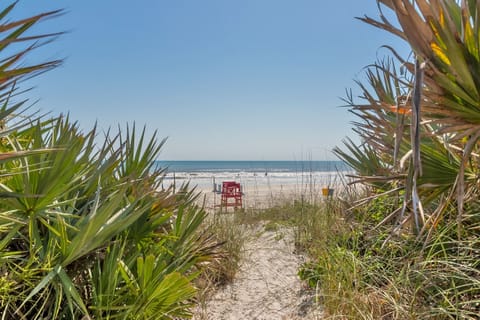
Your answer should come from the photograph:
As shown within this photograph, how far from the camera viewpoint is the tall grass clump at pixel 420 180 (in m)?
1.36

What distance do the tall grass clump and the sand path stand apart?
312 mm

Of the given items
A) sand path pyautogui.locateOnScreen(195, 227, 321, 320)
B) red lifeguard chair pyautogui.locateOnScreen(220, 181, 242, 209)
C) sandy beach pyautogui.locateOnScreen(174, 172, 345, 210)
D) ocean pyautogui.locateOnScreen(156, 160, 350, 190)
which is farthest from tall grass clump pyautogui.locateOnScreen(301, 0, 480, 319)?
red lifeguard chair pyautogui.locateOnScreen(220, 181, 242, 209)

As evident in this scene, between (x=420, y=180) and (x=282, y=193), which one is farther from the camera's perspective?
(x=282, y=193)

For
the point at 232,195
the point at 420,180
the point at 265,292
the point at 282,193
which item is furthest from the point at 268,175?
the point at 420,180

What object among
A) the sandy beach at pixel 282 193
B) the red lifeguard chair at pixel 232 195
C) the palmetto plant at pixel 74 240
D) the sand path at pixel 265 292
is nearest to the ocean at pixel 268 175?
the sandy beach at pixel 282 193

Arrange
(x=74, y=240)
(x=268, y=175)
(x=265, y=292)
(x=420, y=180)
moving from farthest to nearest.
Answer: (x=268, y=175) < (x=265, y=292) < (x=420, y=180) < (x=74, y=240)

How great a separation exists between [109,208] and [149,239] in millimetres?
878

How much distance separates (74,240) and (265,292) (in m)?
2.51

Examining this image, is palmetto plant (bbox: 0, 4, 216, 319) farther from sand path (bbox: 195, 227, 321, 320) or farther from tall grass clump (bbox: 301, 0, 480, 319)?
tall grass clump (bbox: 301, 0, 480, 319)

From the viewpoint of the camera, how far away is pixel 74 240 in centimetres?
180

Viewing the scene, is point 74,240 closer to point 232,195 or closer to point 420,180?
point 420,180

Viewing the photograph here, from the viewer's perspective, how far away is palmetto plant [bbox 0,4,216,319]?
1.75 m

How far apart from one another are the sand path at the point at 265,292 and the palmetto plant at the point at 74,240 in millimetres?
1053

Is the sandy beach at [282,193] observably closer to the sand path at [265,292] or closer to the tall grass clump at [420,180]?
the sand path at [265,292]
